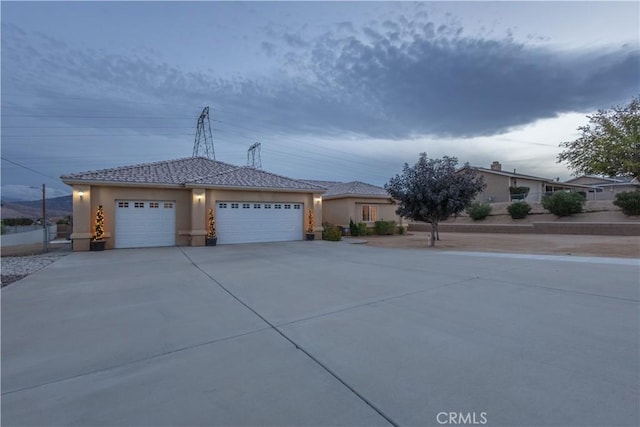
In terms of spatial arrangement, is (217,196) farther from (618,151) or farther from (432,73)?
(618,151)

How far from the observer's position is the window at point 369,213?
23.7m

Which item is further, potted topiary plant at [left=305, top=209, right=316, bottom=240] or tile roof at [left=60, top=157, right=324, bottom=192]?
potted topiary plant at [left=305, top=209, right=316, bottom=240]

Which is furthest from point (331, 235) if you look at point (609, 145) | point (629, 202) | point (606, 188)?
point (606, 188)

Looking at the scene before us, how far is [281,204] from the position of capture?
742 inches

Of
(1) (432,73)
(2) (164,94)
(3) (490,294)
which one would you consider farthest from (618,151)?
(2) (164,94)

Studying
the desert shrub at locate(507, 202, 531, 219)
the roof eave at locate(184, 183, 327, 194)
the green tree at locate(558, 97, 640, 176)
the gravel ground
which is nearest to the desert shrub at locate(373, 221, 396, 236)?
the roof eave at locate(184, 183, 327, 194)

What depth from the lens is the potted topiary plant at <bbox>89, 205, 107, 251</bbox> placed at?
47.2 ft

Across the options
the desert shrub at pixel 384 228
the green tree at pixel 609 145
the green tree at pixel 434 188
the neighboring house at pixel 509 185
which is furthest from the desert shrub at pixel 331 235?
the neighboring house at pixel 509 185

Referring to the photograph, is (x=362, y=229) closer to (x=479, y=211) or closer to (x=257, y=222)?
(x=257, y=222)

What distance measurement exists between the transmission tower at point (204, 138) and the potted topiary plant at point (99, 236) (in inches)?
558

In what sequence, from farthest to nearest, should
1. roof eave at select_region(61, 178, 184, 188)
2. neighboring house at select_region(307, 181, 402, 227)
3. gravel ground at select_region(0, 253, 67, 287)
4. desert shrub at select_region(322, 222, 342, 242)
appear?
neighboring house at select_region(307, 181, 402, 227)
desert shrub at select_region(322, 222, 342, 242)
roof eave at select_region(61, 178, 184, 188)
gravel ground at select_region(0, 253, 67, 287)

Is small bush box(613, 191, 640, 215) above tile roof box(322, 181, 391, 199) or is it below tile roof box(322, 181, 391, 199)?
below

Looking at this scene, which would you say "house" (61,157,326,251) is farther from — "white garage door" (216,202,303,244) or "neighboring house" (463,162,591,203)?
"neighboring house" (463,162,591,203)

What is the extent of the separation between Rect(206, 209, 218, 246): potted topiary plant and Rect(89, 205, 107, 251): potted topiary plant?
15.0ft
